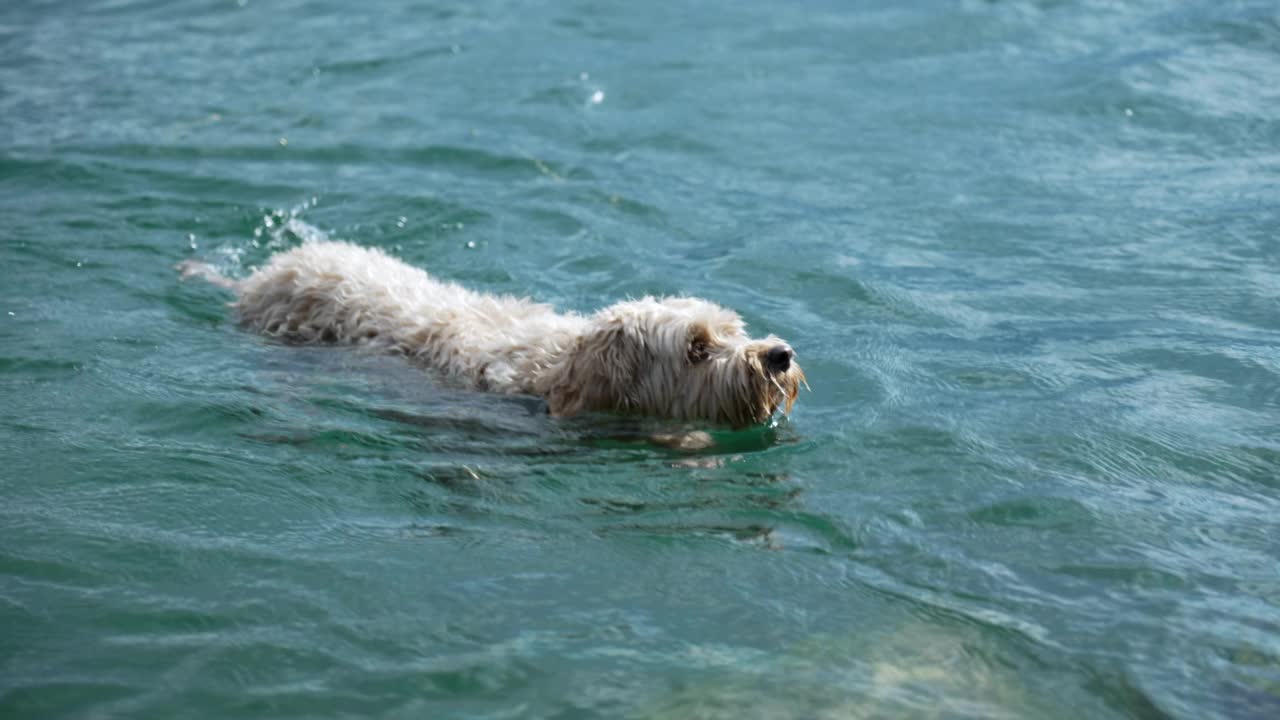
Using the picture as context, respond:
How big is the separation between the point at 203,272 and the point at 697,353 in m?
3.90

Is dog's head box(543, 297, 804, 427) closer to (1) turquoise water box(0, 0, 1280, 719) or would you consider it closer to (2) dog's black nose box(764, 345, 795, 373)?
(2) dog's black nose box(764, 345, 795, 373)

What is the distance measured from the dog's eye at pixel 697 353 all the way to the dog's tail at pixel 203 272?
135 inches

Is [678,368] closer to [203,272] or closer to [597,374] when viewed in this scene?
[597,374]

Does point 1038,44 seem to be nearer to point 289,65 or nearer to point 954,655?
point 289,65

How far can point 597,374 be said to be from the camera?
6.75 m

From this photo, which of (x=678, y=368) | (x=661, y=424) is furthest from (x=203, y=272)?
(x=678, y=368)

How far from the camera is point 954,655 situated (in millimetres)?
4824

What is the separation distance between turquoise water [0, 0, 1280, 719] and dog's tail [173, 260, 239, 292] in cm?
12

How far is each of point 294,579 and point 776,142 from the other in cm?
710

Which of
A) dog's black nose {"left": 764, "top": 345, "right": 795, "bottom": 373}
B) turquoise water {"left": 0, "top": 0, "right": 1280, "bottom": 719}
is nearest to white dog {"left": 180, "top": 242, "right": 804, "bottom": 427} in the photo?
dog's black nose {"left": 764, "top": 345, "right": 795, "bottom": 373}

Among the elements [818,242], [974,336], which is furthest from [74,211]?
[974,336]

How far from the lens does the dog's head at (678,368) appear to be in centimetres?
660

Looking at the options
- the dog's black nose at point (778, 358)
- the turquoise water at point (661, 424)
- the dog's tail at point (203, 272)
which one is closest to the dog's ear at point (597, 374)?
the turquoise water at point (661, 424)

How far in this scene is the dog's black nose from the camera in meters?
6.48
